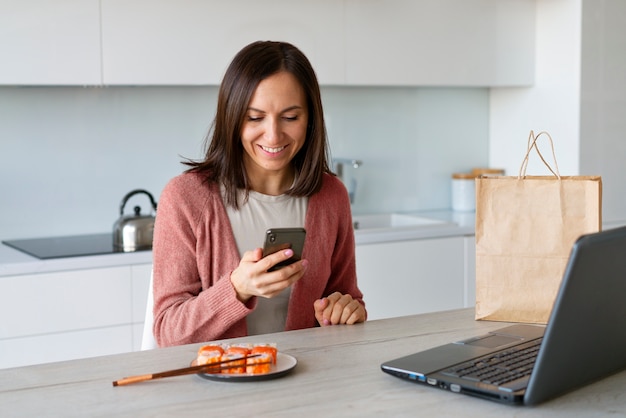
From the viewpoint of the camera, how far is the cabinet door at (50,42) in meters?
2.86

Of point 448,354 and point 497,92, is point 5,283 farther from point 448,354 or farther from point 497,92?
point 497,92

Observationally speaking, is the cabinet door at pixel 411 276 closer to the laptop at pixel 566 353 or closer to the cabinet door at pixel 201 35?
the cabinet door at pixel 201 35

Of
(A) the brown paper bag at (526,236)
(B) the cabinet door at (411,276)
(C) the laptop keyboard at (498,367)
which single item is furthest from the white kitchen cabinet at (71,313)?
(C) the laptop keyboard at (498,367)

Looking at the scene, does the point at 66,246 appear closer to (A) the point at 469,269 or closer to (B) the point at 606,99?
(A) the point at 469,269

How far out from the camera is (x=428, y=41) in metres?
3.60

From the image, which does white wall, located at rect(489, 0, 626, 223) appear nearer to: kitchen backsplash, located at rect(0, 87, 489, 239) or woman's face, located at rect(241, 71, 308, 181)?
kitchen backsplash, located at rect(0, 87, 489, 239)

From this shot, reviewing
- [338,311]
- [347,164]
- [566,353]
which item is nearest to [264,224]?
[338,311]

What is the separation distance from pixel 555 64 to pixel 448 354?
8.70 feet

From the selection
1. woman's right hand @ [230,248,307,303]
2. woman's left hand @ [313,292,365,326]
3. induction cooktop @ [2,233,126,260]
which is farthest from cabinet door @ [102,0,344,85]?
woman's right hand @ [230,248,307,303]

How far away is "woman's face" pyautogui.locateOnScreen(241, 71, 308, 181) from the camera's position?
189 cm

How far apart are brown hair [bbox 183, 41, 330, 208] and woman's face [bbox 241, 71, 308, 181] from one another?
15 mm

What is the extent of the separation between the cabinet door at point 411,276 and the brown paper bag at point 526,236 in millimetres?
1559

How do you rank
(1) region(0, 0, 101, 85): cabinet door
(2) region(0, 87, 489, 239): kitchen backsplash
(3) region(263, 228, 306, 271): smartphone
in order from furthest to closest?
(2) region(0, 87, 489, 239): kitchen backsplash < (1) region(0, 0, 101, 85): cabinet door < (3) region(263, 228, 306, 271): smartphone

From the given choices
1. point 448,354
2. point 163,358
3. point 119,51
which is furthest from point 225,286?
point 119,51
